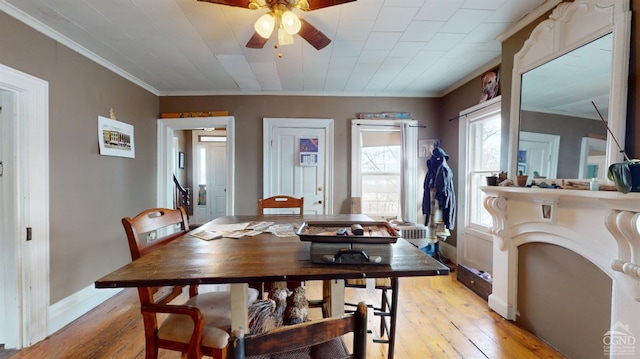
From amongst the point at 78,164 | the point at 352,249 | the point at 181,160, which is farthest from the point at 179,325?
the point at 181,160

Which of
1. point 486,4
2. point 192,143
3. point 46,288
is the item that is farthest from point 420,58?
point 192,143

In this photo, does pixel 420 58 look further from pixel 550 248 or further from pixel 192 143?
pixel 192 143

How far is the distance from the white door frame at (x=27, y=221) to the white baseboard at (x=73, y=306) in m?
0.07

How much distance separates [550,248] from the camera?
1853 millimetres

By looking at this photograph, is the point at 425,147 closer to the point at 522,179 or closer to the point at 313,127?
the point at 313,127

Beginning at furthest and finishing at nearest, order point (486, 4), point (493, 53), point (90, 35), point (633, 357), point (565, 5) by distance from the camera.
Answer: point (493, 53) < point (90, 35) < point (486, 4) < point (565, 5) < point (633, 357)

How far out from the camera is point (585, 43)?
1.61 metres

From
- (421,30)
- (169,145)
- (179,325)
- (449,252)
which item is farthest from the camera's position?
(169,145)

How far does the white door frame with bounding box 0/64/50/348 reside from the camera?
1887 mm

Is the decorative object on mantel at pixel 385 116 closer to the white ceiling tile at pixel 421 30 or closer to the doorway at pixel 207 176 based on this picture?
the white ceiling tile at pixel 421 30

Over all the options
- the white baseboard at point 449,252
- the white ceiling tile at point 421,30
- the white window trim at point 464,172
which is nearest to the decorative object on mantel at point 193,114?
the white ceiling tile at point 421,30

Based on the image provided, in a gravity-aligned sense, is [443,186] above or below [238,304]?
A: above

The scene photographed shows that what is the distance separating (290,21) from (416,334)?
2386 mm

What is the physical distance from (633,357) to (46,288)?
377cm
